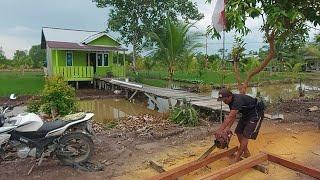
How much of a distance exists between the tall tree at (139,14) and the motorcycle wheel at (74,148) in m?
18.7

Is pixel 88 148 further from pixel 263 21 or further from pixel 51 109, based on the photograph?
pixel 51 109

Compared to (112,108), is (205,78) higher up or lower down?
higher up

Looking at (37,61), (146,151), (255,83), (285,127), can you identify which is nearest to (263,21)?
(285,127)

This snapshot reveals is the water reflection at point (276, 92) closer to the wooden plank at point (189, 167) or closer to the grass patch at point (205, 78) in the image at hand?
the grass patch at point (205, 78)

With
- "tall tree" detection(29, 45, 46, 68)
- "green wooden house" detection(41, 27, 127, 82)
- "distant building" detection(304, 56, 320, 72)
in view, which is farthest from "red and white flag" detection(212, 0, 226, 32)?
"tall tree" detection(29, 45, 46, 68)

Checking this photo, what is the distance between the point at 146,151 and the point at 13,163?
2151 mm

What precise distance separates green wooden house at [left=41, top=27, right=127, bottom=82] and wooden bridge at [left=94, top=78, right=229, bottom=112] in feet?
4.09

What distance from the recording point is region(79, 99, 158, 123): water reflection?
41.6 feet

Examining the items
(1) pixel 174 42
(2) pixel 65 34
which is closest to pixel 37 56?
(2) pixel 65 34

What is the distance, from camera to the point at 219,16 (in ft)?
19.5

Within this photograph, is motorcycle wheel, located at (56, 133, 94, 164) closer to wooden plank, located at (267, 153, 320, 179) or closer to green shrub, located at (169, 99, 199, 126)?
wooden plank, located at (267, 153, 320, 179)

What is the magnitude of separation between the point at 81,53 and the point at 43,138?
703 inches

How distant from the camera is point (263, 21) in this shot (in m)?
6.30

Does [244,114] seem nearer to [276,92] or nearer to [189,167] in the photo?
[189,167]
